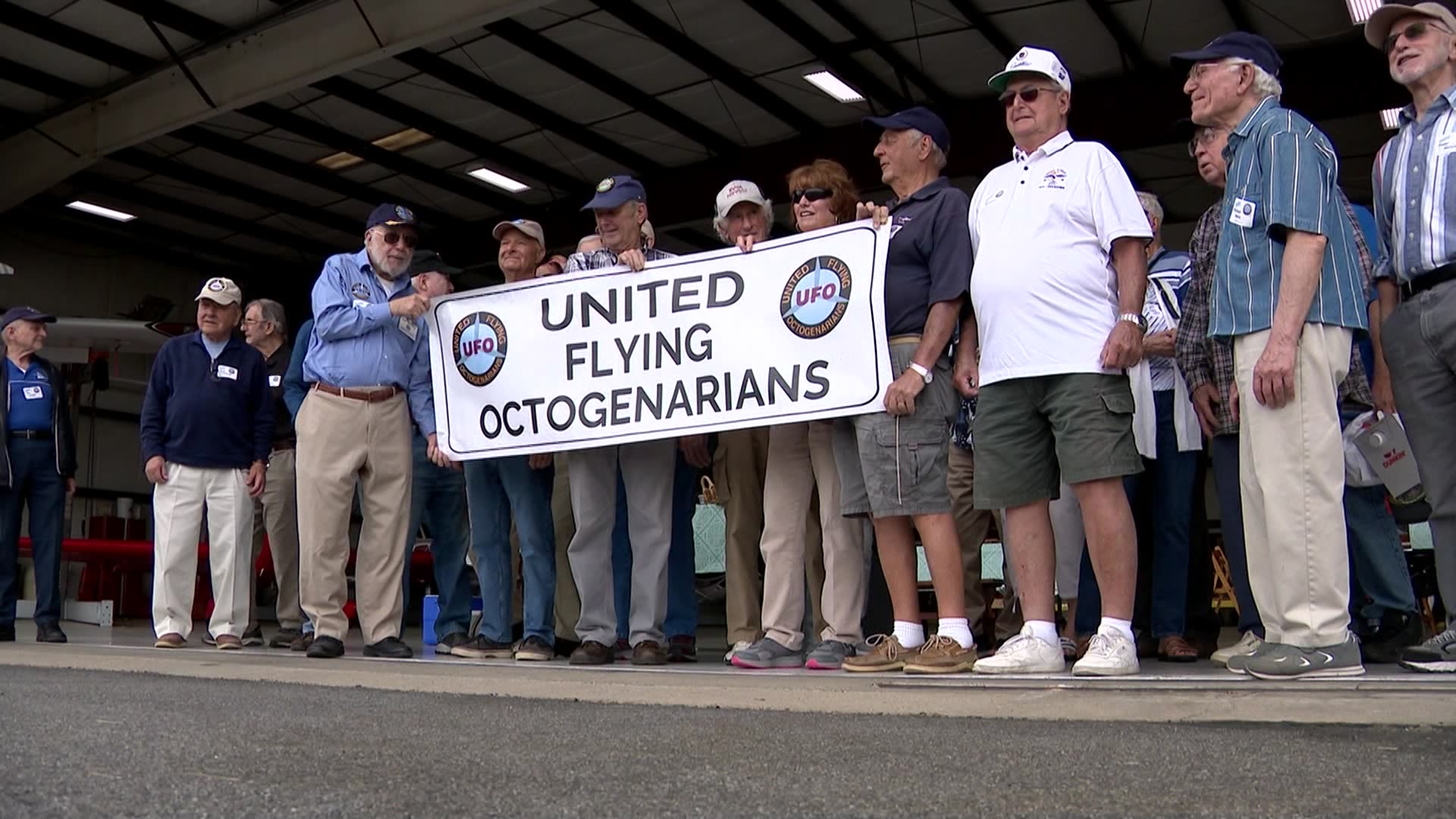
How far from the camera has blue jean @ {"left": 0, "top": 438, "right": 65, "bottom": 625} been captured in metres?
6.51

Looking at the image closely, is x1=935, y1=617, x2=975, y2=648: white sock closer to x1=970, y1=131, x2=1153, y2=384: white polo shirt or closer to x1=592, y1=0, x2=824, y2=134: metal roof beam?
x1=970, y1=131, x2=1153, y2=384: white polo shirt

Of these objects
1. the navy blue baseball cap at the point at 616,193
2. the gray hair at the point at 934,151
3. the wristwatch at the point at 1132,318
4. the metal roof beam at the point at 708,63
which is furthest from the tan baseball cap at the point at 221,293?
the metal roof beam at the point at 708,63

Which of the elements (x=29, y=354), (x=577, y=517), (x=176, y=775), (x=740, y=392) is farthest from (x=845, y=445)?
(x=29, y=354)

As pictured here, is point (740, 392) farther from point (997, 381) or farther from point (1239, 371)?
point (1239, 371)

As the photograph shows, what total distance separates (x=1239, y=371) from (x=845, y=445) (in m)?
1.30

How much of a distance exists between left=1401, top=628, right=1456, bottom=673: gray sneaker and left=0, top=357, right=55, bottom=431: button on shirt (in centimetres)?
617

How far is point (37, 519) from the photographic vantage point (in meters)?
6.62

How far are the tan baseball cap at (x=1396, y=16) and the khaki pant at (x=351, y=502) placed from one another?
11.8 ft

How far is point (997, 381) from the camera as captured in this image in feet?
12.2

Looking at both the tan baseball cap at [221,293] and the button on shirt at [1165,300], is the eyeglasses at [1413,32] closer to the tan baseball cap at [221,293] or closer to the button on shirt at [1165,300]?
the button on shirt at [1165,300]

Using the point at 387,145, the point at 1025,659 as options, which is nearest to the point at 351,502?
the point at 1025,659

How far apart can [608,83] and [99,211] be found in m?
8.81

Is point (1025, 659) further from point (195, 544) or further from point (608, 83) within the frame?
point (608, 83)

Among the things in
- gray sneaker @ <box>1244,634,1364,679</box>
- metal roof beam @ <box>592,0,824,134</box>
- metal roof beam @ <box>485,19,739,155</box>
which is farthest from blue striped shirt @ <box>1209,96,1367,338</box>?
metal roof beam @ <box>485,19,739,155</box>
